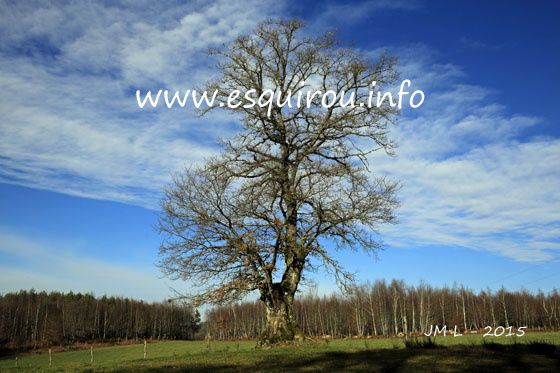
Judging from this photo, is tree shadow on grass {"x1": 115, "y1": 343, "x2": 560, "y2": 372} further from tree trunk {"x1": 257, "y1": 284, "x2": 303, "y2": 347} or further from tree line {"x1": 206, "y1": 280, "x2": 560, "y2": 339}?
tree line {"x1": 206, "y1": 280, "x2": 560, "y2": 339}

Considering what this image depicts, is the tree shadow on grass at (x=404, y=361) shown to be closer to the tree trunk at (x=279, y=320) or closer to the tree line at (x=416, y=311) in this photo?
the tree trunk at (x=279, y=320)

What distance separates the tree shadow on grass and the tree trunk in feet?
14.7

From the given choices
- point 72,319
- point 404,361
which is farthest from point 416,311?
point 404,361

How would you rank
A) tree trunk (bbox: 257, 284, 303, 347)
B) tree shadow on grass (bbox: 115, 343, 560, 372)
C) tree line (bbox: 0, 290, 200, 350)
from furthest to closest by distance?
tree line (bbox: 0, 290, 200, 350), tree trunk (bbox: 257, 284, 303, 347), tree shadow on grass (bbox: 115, 343, 560, 372)

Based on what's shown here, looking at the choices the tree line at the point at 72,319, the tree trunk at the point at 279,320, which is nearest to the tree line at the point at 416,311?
the tree line at the point at 72,319

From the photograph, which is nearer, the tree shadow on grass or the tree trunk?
the tree shadow on grass

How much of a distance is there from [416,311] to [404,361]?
3856 inches

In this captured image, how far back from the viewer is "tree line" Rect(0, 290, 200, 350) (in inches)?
3819

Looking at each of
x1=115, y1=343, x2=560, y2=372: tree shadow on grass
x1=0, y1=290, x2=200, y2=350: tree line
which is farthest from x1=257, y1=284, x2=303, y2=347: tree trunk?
x1=0, y1=290, x2=200, y2=350: tree line

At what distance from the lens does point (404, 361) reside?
44.1ft

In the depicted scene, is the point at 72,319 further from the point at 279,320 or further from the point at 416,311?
the point at 279,320

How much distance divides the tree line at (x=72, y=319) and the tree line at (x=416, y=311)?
26.0 metres

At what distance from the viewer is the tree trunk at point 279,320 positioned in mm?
21469

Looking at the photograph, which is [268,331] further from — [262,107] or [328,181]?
[262,107]
